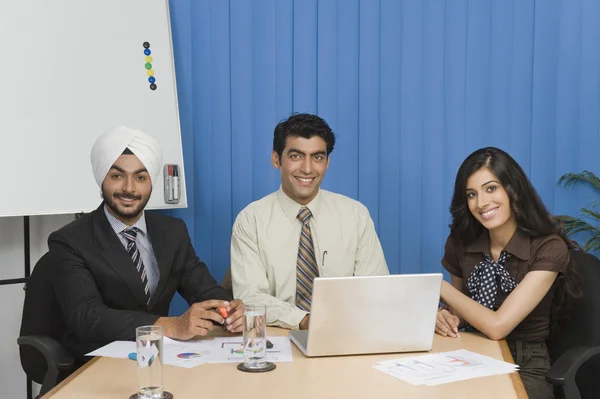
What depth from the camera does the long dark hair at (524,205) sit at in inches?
89.5

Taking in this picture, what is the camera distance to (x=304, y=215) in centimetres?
270

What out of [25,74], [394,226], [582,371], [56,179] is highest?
[25,74]

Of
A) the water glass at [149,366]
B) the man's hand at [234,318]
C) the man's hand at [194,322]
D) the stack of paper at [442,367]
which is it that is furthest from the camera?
the man's hand at [234,318]

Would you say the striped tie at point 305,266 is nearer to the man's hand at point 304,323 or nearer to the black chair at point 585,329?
the man's hand at point 304,323

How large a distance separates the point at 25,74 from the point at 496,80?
6.63ft

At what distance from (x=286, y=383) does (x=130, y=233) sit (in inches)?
36.7

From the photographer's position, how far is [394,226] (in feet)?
10.5

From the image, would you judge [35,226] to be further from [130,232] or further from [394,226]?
[394,226]

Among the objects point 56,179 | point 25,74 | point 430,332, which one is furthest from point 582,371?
point 25,74

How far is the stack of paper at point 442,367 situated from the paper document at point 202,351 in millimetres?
281

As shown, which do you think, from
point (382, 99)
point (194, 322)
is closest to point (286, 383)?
point (194, 322)

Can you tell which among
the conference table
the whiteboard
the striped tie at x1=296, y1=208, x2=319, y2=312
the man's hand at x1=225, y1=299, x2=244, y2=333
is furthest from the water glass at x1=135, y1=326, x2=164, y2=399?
the whiteboard

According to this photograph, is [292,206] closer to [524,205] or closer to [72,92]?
[524,205]

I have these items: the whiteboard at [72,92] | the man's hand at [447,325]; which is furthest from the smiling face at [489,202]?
the whiteboard at [72,92]
